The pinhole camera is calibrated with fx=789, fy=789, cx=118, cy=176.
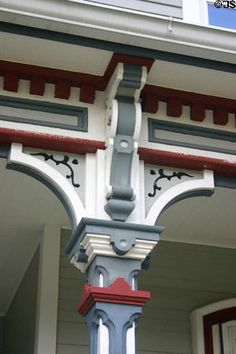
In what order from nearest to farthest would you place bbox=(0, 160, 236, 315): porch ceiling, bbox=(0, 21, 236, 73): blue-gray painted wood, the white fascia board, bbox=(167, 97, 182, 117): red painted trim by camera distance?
the white fascia board, bbox=(0, 21, 236, 73): blue-gray painted wood, bbox=(167, 97, 182, 117): red painted trim, bbox=(0, 160, 236, 315): porch ceiling

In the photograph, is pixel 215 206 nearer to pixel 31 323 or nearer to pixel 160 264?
pixel 160 264

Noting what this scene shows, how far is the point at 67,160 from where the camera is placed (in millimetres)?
5848

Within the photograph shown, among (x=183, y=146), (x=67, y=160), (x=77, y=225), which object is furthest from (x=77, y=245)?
(x=183, y=146)

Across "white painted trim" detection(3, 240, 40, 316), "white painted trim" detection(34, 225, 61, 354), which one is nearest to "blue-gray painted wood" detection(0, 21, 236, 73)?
"white painted trim" detection(34, 225, 61, 354)

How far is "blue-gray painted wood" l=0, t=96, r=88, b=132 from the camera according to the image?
5.83 metres

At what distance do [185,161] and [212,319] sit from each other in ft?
7.96

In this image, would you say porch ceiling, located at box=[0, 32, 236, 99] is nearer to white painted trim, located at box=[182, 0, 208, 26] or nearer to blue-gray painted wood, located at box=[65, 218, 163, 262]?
white painted trim, located at box=[182, 0, 208, 26]

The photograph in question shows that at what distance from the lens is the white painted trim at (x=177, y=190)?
573 centimetres

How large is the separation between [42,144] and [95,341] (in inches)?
59.1

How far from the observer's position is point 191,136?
616 cm

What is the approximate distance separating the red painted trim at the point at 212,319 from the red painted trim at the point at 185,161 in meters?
2.20

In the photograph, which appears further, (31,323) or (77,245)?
(31,323)

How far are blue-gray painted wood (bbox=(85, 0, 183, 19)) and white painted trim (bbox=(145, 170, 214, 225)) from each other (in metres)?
1.26

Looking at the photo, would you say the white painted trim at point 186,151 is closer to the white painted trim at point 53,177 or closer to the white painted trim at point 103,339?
the white painted trim at point 53,177
